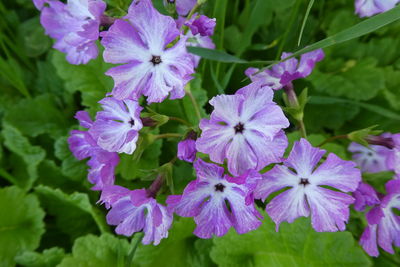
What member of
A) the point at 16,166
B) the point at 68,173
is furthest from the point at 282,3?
the point at 16,166

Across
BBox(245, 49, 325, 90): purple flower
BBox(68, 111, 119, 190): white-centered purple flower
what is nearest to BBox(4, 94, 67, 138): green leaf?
BBox(68, 111, 119, 190): white-centered purple flower

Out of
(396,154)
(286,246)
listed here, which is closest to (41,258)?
(286,246)

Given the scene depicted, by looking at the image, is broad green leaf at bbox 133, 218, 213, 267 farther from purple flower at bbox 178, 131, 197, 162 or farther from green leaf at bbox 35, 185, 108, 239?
purple flower at bbox 178, 131, 197, 162

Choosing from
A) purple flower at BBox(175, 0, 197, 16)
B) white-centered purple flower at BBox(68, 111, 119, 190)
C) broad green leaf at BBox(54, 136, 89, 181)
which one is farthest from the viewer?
broad green leaf at BBox(54, 136, 89, 181)

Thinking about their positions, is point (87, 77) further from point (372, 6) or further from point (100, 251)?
point (372, 6)

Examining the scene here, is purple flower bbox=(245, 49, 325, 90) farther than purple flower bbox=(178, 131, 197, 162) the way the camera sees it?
Yes

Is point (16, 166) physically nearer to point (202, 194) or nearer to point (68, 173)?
point (68, 173)
